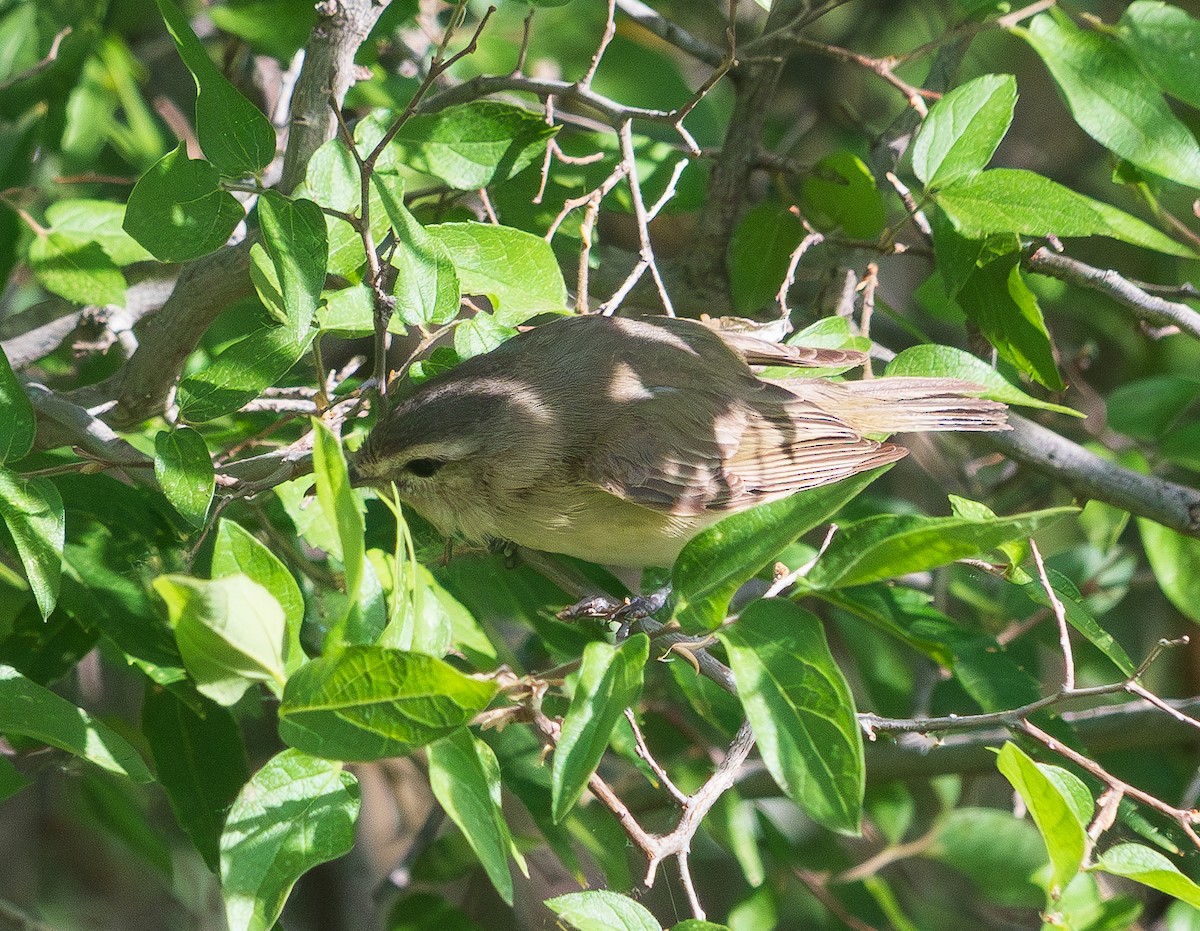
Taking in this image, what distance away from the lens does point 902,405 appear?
3023 mm

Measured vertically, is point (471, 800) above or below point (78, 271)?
below

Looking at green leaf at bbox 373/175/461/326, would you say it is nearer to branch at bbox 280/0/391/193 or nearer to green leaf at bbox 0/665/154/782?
branch at bbox 280/0/391/193

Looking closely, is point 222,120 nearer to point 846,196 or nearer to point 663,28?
point 663,28

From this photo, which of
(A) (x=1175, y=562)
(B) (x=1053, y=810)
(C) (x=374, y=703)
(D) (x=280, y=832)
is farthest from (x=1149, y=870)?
(A) (x=1175, y=562)

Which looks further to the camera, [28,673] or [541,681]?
[28,673]

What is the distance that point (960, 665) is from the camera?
2.80 m

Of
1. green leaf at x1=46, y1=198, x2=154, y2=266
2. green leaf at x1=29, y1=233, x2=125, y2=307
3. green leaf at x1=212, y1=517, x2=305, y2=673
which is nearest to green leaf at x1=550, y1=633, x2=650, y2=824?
green leaf at x1=212, y1=517, x2=305, y2=673

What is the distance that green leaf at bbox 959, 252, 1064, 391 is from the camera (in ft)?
8.73

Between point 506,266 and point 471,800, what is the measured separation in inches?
48.6

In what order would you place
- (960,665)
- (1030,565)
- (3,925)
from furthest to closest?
(3,925)
(960,665)
(1030,565)

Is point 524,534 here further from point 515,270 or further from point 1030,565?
point 1030,565

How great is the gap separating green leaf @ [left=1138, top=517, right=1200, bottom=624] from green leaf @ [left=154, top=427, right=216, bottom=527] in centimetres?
227

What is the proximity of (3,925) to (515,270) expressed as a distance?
314 cm

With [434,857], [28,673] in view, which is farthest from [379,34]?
[434,857]
